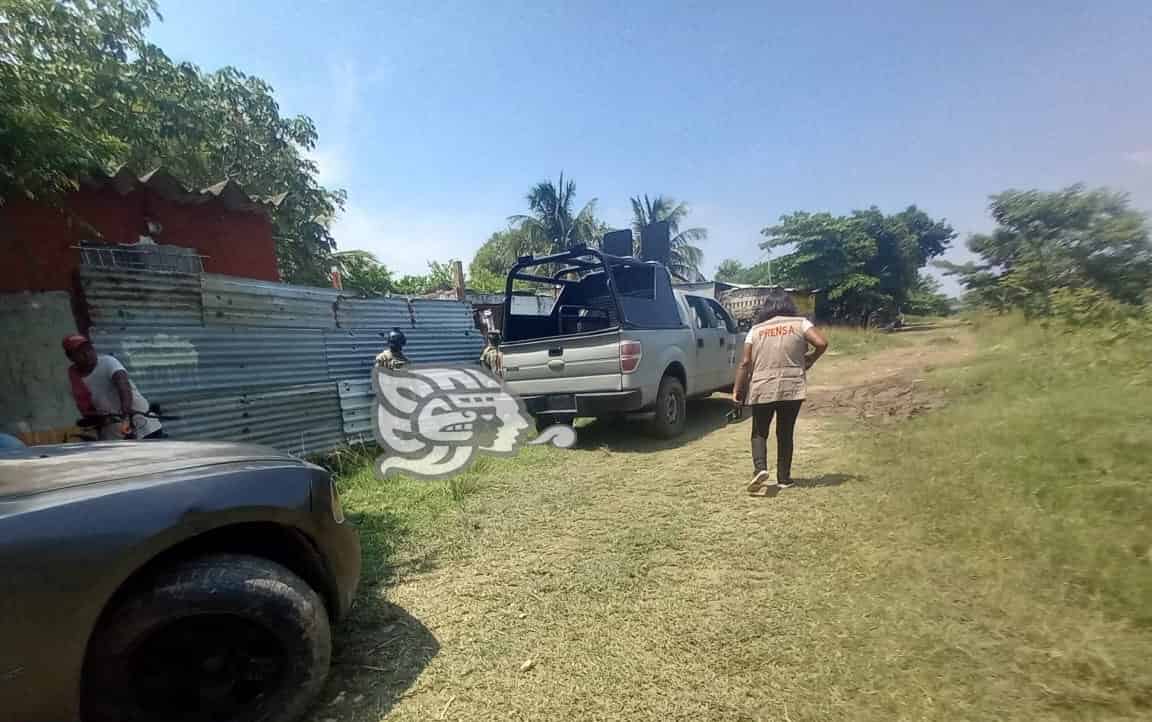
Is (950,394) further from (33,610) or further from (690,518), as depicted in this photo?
(33,610)

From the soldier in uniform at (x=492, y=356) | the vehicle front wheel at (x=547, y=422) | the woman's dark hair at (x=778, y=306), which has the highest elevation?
the woman's dark hair at (x=778, y=306)

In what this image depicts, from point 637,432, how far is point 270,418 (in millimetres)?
4232

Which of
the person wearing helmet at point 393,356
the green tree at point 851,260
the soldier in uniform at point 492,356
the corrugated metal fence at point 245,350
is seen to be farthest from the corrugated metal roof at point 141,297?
the green tree at point 851,260

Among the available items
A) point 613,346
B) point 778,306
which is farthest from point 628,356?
point 778,306

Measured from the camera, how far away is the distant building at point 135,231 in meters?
5.00

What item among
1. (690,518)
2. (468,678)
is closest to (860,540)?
(690,518)

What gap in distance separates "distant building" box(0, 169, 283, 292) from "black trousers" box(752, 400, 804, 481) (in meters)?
5.95

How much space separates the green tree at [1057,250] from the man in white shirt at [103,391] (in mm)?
13848

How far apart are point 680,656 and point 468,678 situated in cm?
87

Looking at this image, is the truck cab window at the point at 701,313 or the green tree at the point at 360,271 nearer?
the truck cab window at the point at 701,313

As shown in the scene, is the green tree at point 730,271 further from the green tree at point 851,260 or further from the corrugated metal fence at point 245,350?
the corrugated metal fence at point 245,350

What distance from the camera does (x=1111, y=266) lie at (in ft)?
33.5

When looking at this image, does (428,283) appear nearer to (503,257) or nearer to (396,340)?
(503,257)

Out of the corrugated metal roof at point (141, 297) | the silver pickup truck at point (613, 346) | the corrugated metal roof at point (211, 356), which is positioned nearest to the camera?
the corrugated metal roof at point (141, 297)
